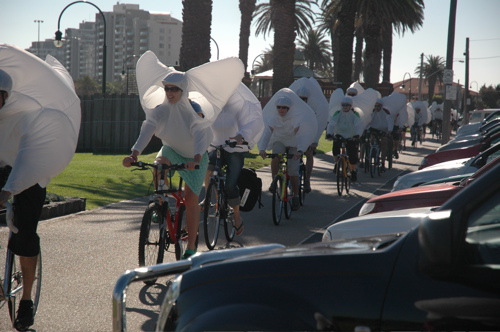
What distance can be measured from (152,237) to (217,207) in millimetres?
1939

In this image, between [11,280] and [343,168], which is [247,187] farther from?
[343,168]

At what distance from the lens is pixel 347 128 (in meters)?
14.9

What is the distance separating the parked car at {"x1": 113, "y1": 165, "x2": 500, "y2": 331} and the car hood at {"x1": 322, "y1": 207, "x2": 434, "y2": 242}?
86.5 inches

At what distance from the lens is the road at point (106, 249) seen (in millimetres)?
5594

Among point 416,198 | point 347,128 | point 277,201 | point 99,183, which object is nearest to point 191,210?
point 416,198

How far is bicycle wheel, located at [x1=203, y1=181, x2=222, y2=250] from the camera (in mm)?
8234

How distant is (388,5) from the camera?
34969mm

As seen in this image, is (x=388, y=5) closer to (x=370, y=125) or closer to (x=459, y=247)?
(x=370, y=125)

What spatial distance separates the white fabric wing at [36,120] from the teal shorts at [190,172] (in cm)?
189

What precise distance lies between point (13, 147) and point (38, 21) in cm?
13673

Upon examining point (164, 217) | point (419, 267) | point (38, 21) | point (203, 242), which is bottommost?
point (203, 242)

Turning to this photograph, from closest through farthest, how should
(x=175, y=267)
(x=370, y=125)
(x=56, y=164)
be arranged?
(x=175, y=267), (x=56, y=164), (x=370, y=125)

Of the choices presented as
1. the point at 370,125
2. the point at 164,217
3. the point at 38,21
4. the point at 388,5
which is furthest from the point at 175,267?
the point at 38,21

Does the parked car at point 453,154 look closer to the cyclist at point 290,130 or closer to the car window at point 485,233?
the cyclist at point 290,130
